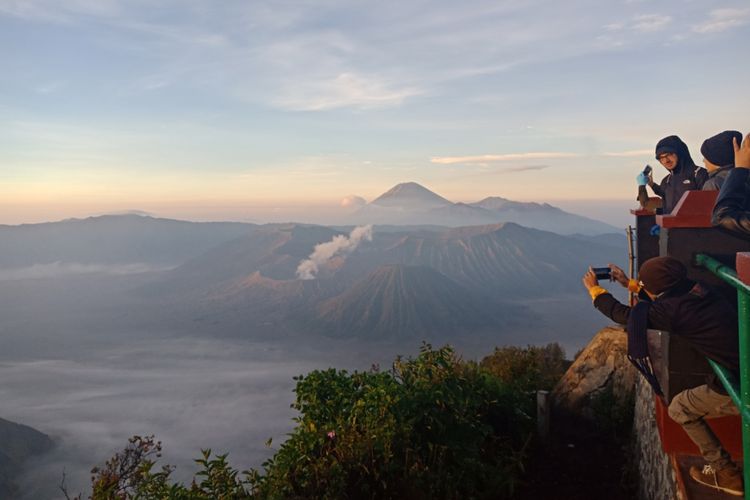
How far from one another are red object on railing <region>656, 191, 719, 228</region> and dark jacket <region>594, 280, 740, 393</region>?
1.07 meters

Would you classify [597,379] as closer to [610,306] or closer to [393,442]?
[393,442]

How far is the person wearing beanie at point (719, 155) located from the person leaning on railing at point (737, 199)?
1563 millimetres

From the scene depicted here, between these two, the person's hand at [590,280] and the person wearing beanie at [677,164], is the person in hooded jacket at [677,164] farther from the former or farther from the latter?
the person's hand at [590,280]

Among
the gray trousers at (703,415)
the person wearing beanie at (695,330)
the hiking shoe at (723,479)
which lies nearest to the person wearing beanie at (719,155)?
the person wearing beanie at (695,330)

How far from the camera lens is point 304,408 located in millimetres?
6445

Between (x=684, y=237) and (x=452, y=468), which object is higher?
(x=684, y=237)

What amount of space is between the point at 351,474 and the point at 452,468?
121 centimetres

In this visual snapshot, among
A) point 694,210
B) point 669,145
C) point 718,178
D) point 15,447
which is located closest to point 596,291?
point 694,210

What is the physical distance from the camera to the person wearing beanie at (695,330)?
353 centimetres

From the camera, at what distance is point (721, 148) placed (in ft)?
16.3

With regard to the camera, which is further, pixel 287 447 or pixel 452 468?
pixel 452 468

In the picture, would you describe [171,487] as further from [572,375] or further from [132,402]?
[132,402]

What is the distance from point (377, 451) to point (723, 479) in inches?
112

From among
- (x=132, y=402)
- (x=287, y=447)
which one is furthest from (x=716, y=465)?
(x=132, y=402)
